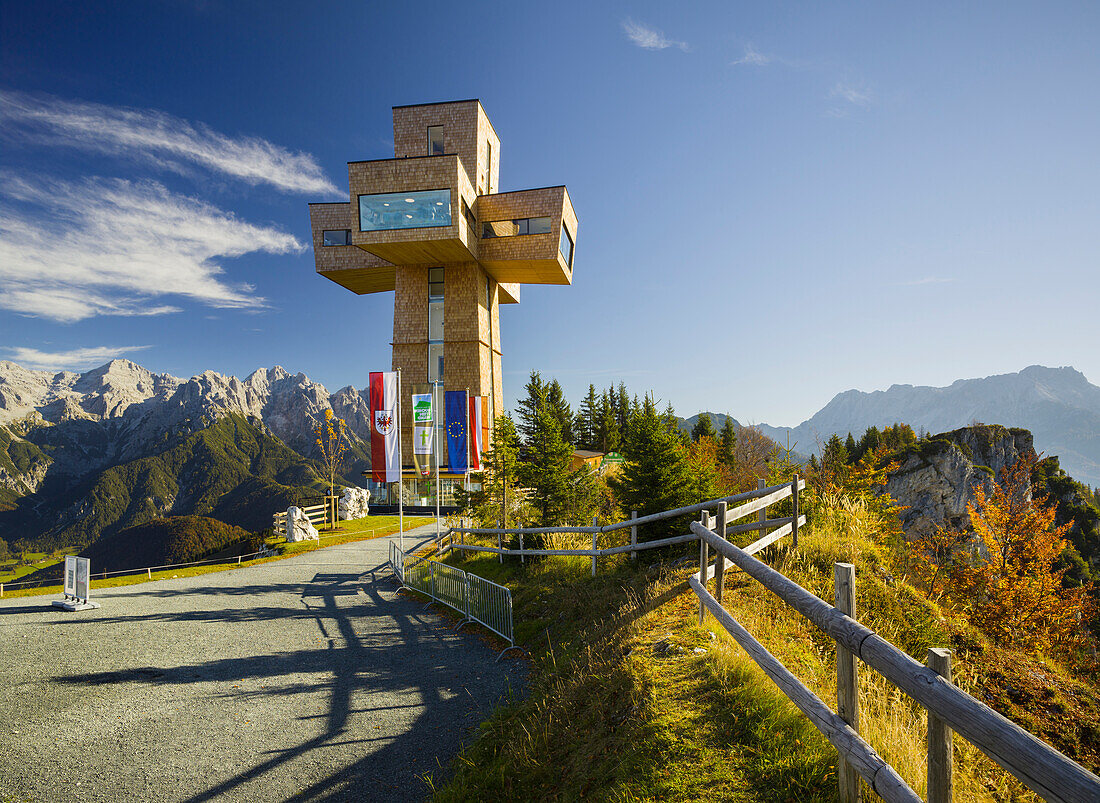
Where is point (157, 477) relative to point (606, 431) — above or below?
below

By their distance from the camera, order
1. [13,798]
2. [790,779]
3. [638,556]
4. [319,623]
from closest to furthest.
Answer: [790,779], [13,798], [638,556], [319,623]

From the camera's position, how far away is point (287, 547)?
25.4 meters

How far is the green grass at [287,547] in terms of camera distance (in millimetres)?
17359

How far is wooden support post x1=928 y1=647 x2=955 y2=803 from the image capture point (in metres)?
2.12

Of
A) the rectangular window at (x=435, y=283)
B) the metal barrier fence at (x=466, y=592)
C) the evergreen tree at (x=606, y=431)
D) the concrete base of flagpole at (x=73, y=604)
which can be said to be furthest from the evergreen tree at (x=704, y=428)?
the concrete base of flagpole at (x=73, y=604)

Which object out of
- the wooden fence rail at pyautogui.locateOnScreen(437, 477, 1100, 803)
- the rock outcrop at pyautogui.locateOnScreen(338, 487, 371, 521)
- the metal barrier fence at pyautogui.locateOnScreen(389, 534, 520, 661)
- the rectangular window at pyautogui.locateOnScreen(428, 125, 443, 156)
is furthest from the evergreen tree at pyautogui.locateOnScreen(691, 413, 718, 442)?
the wooden fence rail at pyautogui.locateOnScreen(437, 477, 1100, 803)

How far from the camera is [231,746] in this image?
6551mm

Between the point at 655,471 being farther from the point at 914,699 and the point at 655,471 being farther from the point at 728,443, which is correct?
the point at 728,443

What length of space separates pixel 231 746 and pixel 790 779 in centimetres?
716

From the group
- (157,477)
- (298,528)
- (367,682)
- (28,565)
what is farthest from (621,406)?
(157,477)

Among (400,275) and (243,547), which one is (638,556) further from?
(400,275)

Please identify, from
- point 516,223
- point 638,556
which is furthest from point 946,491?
point 638,556

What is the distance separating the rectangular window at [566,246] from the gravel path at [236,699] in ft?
89.7

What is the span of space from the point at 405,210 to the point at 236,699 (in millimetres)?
29347
